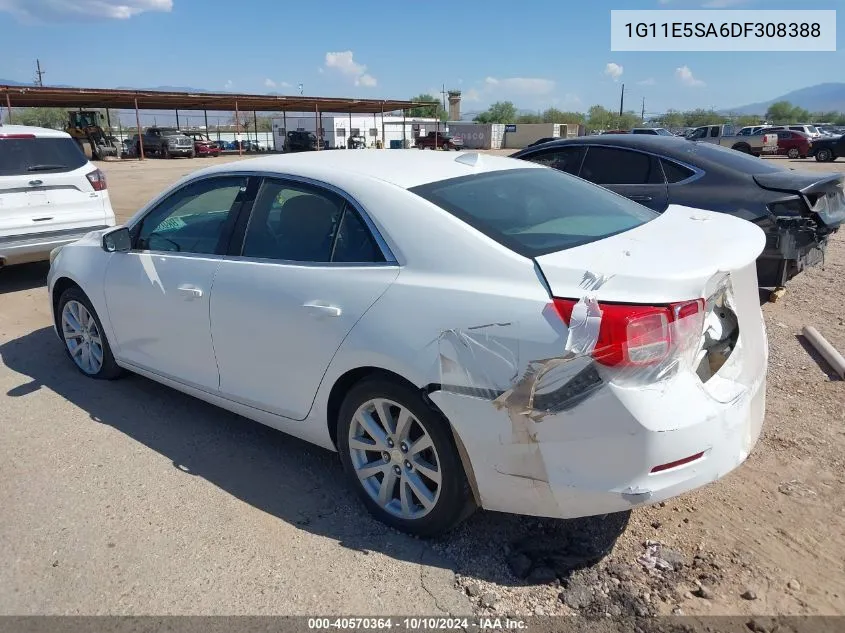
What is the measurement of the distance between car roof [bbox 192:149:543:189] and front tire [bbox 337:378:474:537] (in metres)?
1.00

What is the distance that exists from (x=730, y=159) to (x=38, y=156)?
7.19 meters

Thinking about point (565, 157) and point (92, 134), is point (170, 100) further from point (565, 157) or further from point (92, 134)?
point (565, 157)

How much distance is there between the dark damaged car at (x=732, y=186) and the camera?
5.41m

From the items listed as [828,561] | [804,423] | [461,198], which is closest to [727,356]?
[828,561]

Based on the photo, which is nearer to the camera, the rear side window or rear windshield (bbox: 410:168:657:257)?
rear windshield (bbox: 410:168:657:257)

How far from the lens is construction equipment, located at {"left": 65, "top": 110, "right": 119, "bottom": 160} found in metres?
39.5

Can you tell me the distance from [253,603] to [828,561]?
2348 millimetres

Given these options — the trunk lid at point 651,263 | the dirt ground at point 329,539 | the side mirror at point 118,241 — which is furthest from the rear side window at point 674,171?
the side mirror at point 118,241

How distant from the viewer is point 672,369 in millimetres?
2316

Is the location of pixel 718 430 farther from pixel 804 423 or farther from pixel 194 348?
pixel 194 348

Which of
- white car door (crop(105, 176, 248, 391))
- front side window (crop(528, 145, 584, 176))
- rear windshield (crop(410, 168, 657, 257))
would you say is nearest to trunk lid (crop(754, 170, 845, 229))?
front side window (crop(528, 145, 584, 176))

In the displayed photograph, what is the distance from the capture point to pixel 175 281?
373cm

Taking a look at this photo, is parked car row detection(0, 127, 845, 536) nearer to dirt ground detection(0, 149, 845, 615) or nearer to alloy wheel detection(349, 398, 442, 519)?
alloy wheel detection(349, 398, 442, 519)

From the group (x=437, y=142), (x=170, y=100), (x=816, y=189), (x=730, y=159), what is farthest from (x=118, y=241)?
(x=437, y=142)
